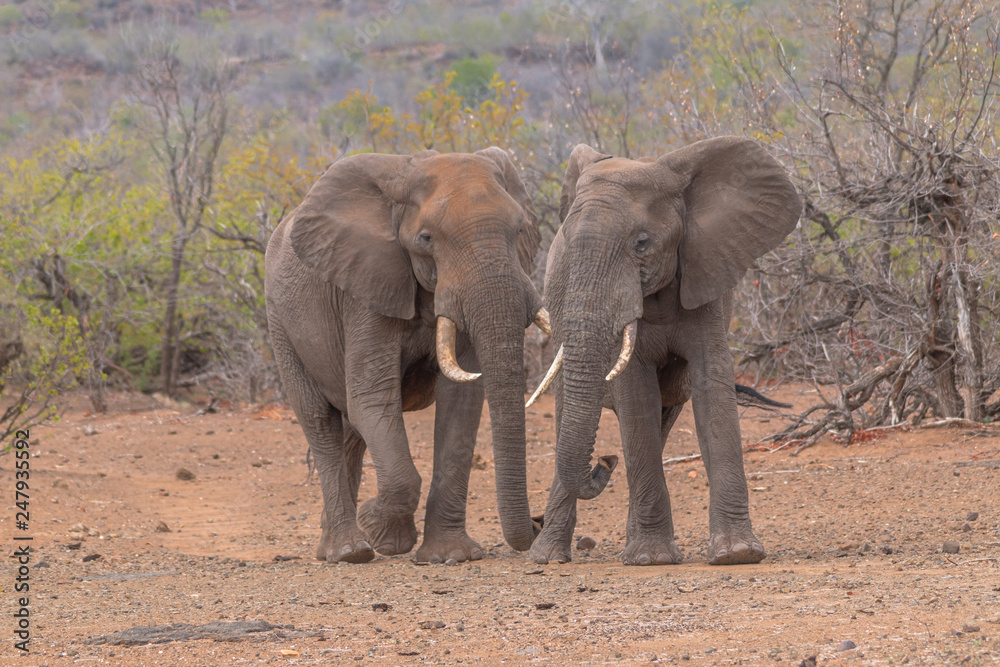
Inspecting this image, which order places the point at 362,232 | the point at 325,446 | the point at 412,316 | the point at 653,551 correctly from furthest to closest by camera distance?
the point at 325,446 → the point at 362,232 → the point at 412,316 → the point at 653,551

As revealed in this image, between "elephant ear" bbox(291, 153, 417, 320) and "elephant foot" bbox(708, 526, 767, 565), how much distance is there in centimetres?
221

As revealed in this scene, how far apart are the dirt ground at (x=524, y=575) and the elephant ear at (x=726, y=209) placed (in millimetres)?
1630

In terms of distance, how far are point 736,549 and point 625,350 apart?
4.11 feet

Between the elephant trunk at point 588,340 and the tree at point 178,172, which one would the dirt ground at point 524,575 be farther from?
the tree at point 178,172

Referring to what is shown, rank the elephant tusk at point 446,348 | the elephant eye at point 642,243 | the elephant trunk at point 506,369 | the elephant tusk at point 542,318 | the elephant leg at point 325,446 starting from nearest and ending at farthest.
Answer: the elephant eye at point 642,243, the elephant trunk at point 506,369, the elephant tusk at point 446,348, the elephant tusk at point 542,318, the elephant leg at point 325,446

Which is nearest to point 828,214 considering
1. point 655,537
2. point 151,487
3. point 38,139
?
point 655,537

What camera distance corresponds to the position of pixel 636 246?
22.2 feet

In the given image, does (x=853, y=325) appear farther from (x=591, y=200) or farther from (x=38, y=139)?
(x=38, y=139)

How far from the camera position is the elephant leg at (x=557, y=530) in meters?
7.53

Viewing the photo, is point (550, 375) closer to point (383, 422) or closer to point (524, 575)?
point (524, 575)

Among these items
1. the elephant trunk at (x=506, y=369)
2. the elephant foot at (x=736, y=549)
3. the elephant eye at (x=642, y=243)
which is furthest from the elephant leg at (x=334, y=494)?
the elephant eye at (x=642, y=243)

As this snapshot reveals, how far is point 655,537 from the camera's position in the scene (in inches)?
289

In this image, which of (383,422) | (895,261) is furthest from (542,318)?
(895,261)

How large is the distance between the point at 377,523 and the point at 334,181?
212cm
